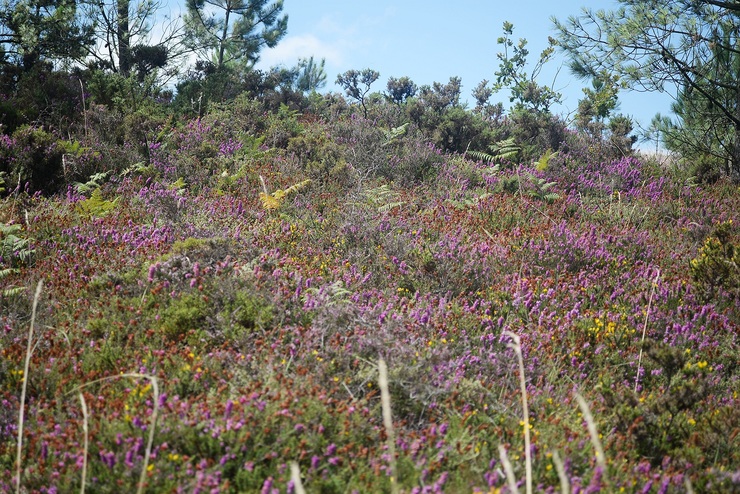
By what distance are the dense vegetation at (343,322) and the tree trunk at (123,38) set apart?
13.7 ft

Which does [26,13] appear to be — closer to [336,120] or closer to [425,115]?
[336,120]

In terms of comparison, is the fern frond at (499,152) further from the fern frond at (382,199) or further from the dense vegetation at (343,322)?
the fern frond at (382,199)

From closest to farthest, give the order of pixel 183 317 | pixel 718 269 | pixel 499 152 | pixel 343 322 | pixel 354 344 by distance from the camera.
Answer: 1. pixel 354 344
2. pixel 183 317
3. pixel 343 322
4. pixel 718 269
5. pixel 499 152

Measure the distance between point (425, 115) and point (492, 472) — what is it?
10.9 m

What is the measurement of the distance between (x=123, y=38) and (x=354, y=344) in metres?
12.4

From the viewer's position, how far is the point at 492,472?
9.40 feet

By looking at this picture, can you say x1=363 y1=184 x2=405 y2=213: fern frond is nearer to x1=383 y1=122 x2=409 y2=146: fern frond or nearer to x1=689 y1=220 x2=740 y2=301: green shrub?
x1=383 y1=122 x2=409 y2=146: fern frond

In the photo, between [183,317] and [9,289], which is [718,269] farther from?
[9,289]

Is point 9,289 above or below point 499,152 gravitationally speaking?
below

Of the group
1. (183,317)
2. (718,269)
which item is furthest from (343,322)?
(718,269)

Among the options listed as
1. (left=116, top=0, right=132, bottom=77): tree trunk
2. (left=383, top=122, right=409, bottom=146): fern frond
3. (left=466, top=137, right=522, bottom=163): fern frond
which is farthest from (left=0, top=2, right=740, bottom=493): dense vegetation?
(left=116, top=0, right=132, bottom=77): tree trunk

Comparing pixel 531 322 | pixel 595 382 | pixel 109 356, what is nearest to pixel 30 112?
pixel 109 356

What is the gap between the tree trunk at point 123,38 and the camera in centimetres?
1306

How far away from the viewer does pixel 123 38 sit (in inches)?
520
